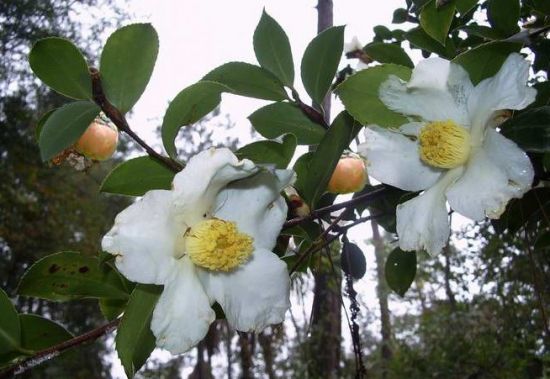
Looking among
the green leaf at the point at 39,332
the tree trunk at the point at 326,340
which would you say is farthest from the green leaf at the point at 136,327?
the tree trunk at the point at 326,340

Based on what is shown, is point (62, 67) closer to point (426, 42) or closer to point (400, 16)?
point (426, 42)

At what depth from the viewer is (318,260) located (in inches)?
37.2

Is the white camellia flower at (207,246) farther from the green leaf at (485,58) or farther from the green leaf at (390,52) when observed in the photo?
the green leaf at (390,52)

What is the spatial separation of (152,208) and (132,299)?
3.8 inches

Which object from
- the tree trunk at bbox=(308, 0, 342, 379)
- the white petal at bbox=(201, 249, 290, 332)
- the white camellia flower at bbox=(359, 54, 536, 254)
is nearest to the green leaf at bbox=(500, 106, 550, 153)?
the white camellia flower at bbox=(359, 54, 536, 254)

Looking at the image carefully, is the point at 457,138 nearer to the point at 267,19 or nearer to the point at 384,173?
the point at 384,173

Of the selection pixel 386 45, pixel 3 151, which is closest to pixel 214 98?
pixel 386 45

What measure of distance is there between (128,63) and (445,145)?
0.33 metres

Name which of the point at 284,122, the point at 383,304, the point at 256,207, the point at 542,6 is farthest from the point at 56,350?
the point at 383,304

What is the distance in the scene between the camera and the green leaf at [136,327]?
51 cm

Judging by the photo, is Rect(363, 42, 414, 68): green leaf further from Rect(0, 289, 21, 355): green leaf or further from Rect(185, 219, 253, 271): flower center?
Rect(0, 289, 21, 355): green leaf

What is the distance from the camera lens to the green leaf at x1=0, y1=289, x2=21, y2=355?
1.91ft

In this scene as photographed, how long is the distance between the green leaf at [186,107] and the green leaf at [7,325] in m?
0.25

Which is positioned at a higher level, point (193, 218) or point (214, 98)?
point (214, 98)
